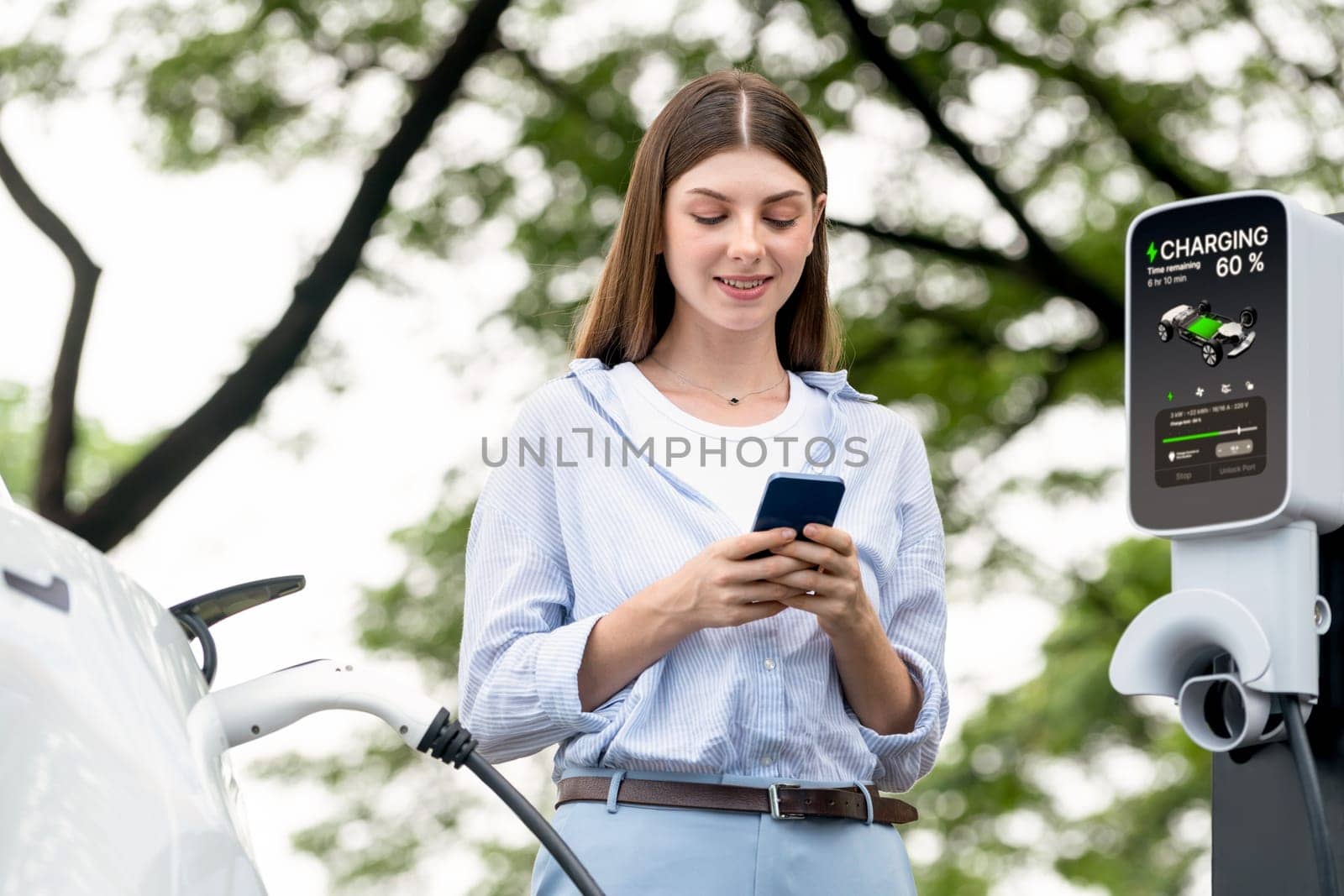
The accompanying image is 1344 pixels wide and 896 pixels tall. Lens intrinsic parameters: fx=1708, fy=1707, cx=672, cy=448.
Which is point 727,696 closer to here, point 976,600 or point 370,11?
point 370,11

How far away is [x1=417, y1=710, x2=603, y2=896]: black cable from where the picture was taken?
119cm

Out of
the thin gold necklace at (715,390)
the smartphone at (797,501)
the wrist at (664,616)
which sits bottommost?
the wrist at (664,616)

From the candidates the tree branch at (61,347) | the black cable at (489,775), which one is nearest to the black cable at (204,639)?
the black cable at (489,775)

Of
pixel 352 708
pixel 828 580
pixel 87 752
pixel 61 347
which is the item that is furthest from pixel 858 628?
pixel 61 347

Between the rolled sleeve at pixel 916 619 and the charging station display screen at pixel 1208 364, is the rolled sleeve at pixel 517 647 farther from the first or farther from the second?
the charging station display screen at pixel 1208 364

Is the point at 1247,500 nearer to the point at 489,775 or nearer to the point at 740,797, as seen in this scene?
the point at 740,797

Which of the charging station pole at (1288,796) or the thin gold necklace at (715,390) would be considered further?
the thin gold necklace at (715,390)

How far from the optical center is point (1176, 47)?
561cm

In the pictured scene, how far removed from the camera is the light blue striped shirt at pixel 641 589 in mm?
1517

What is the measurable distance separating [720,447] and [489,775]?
0.55 m

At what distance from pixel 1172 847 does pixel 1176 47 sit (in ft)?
10.3

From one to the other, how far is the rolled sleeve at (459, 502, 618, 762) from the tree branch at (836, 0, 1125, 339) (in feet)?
13.1

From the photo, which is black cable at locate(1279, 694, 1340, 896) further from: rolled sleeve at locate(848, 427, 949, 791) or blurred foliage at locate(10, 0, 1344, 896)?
blurred foliage at locate(10, 0, 1344, 896)

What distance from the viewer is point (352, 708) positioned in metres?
1.14
